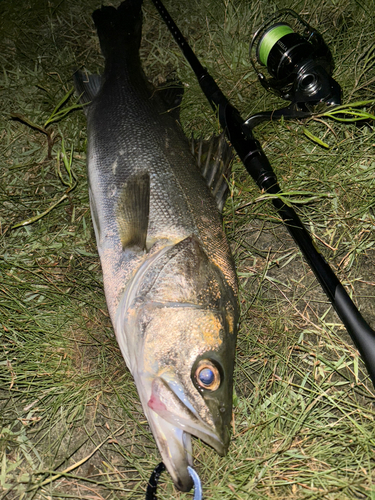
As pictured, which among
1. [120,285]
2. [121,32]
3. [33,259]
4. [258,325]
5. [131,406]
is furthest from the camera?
[121,32]

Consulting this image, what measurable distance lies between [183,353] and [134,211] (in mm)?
939

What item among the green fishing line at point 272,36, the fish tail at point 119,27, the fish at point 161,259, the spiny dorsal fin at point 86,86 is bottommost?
the fish at point 161,259

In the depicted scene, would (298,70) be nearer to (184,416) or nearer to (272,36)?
(272,36)

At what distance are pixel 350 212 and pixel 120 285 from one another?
185 centimetres

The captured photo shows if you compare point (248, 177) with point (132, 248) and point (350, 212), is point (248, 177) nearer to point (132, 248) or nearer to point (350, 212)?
point (350, 212)

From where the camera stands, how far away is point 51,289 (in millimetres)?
2781

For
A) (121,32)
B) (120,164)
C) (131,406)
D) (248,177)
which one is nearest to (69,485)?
(131,406)

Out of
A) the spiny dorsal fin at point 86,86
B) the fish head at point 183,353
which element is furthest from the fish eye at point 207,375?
the spiny dorsal fin at point 86,86

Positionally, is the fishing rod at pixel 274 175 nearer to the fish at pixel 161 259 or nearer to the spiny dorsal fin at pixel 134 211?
the fish at pixel 161 259

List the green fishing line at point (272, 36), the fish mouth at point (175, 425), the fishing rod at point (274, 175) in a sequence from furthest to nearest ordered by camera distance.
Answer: the green fishing line at point (272, 36) < the fishing rod at point (274, 175) < the fish mouth at point (175, 425)

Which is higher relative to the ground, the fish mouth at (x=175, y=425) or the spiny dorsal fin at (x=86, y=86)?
the spiny dorsal fin at (x=86, y=86)

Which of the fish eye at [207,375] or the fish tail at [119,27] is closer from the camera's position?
the fish eye at [207,375]

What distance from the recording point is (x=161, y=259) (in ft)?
7.18

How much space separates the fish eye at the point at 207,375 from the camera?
193 cm
